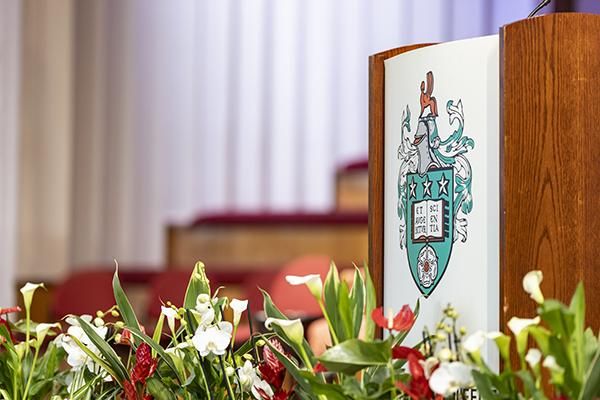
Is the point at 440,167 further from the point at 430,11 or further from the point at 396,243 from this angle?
the point at 430,11

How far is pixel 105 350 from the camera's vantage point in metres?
0.93

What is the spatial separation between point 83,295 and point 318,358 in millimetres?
3307

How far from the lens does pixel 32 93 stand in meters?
5.91

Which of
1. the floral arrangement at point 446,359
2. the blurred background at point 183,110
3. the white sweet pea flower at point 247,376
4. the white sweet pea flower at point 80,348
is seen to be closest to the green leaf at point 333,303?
the floral arrangement at point 446,359

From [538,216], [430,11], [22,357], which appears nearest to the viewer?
[538,216]

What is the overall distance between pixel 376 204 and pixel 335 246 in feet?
12.1

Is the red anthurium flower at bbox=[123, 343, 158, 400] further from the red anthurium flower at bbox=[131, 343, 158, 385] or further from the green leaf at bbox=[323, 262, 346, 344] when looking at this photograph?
the green leaf at bbox=[323, 262, 346, 344]

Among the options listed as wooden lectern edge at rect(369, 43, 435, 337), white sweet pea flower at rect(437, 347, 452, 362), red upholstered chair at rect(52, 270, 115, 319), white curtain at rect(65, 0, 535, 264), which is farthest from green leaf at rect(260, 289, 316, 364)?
white curtain at rect(65, 0, 535, 264)

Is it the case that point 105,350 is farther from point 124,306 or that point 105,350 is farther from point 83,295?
point 83,295

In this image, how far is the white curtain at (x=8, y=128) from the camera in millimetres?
4762

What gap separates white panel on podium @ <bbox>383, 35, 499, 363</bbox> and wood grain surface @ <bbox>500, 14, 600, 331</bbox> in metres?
0.03

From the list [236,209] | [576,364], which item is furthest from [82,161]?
[576,364]

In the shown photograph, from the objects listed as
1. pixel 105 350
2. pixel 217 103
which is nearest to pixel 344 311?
pixel 105 350

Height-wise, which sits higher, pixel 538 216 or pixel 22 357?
pixel 538 216
